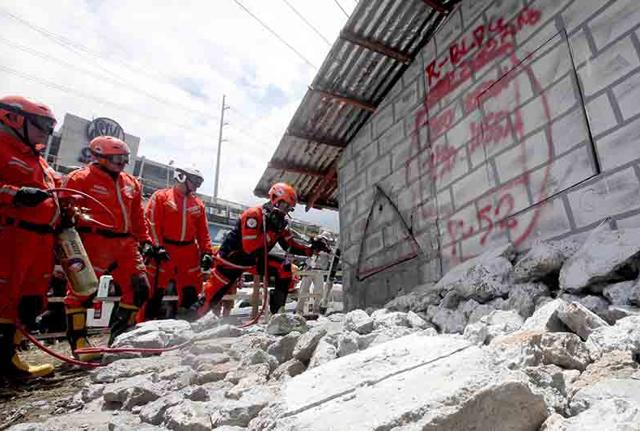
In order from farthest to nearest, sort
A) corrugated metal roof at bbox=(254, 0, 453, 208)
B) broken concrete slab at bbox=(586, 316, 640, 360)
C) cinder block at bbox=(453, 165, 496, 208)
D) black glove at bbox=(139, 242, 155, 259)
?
black glove at bbox=(139, 242, 155, 259) < corrugated metal roof at bbox=(254, 0, 453, 208) < cinder block at bbox=(453, 165, 496, 208) < broken concrete slab at bbox=(586, 316, 640, 360)

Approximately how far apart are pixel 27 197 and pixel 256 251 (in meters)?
2.78

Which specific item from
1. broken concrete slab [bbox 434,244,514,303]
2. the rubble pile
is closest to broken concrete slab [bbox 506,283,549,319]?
the rubble pile

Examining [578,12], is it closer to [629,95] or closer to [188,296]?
[629,95]

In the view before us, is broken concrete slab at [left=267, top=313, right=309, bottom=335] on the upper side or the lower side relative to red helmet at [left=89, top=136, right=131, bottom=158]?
lower

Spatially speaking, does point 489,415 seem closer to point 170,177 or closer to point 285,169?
point 285,169

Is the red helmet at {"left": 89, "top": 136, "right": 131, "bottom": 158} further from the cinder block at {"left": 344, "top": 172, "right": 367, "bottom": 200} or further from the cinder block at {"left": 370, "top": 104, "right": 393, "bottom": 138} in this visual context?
the cinder block at {"left": 370, "top": 104, "right": 393, "bottom": 138}

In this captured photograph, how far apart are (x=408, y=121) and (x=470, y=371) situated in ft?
11.6

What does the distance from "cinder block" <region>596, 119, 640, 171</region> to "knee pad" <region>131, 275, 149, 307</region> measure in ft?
12.3

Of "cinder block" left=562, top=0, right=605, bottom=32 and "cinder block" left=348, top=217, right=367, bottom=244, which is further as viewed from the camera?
"cinder block" left=348, top=217, right=367, bottom=244

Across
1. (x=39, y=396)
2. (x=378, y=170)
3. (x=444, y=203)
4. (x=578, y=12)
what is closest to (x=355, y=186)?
(x=378, y=170)

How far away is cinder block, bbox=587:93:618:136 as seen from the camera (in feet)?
7.72

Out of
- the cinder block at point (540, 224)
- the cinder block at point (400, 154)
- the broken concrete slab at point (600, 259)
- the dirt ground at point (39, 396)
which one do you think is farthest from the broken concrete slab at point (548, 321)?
the cinder block at point (400, 154)

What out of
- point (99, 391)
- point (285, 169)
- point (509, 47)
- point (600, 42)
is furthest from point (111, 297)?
point (600, 42)

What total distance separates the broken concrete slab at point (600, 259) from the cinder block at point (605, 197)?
17 centimetres
